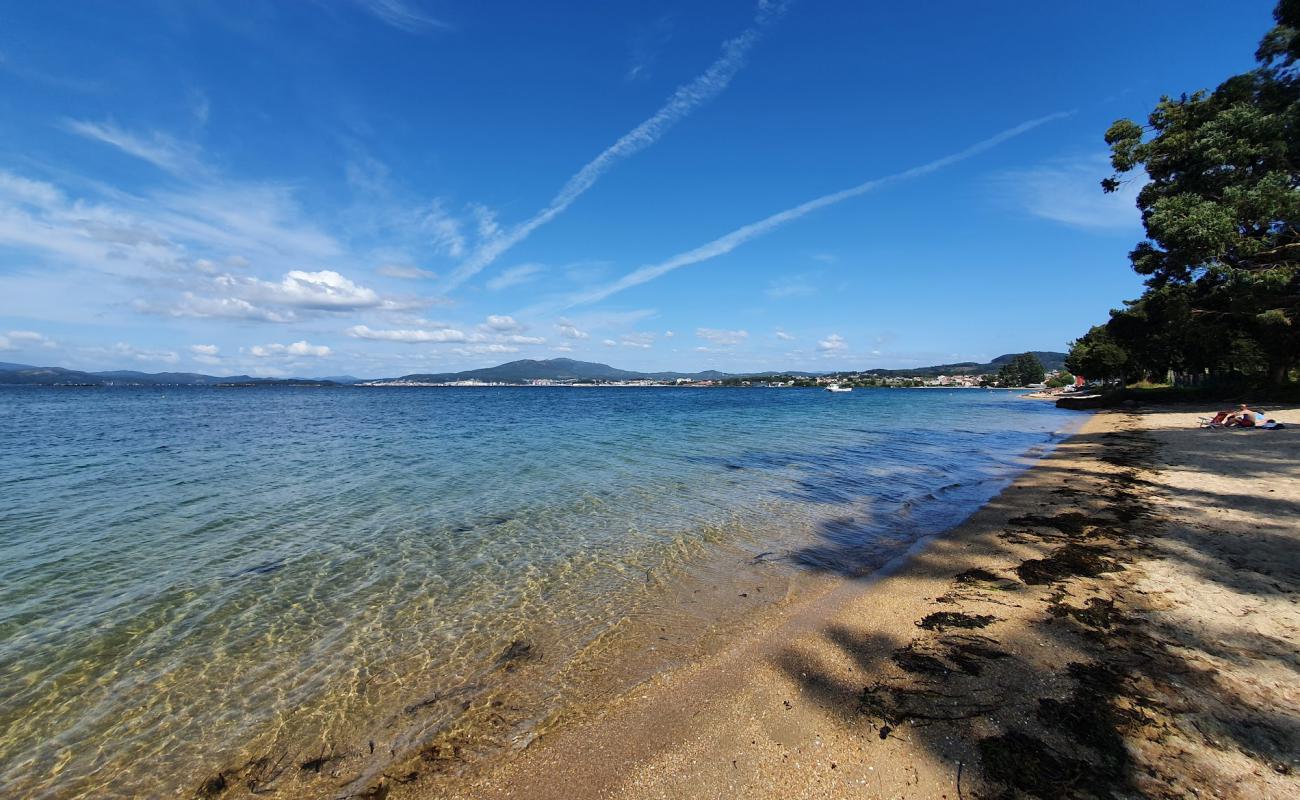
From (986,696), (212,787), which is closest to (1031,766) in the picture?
(986,696)

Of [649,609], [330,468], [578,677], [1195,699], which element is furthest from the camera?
[330,468]

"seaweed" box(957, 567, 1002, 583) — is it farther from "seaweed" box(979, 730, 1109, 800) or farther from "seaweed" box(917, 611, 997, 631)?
"seaweed" box(979, 730, 1109, 800)

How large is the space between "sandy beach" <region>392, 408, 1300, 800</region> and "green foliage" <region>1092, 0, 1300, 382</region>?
2362 centimetres

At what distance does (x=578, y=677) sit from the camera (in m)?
5.71

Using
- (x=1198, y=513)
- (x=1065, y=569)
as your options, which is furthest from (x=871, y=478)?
(x=1065, y=569)

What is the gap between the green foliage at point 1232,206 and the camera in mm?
22719

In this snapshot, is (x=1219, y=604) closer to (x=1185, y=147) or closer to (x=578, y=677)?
(x=578, y=677)

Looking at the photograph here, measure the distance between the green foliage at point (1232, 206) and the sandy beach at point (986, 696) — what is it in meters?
23.6

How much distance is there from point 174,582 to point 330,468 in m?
11.9

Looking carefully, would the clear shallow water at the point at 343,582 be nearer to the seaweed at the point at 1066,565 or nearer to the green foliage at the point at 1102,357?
the seaweed at the point at 1066,565

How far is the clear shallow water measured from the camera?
490cm

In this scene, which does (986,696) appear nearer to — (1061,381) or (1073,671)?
(1073,671)

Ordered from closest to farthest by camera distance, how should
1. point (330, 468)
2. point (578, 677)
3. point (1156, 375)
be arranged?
point (578, 677)
point (330, 468)
point (1156, 375)

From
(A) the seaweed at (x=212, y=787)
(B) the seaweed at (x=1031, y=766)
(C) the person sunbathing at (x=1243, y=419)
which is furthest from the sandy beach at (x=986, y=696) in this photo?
(C) the person sunbathing at (x=1243, y=419)
